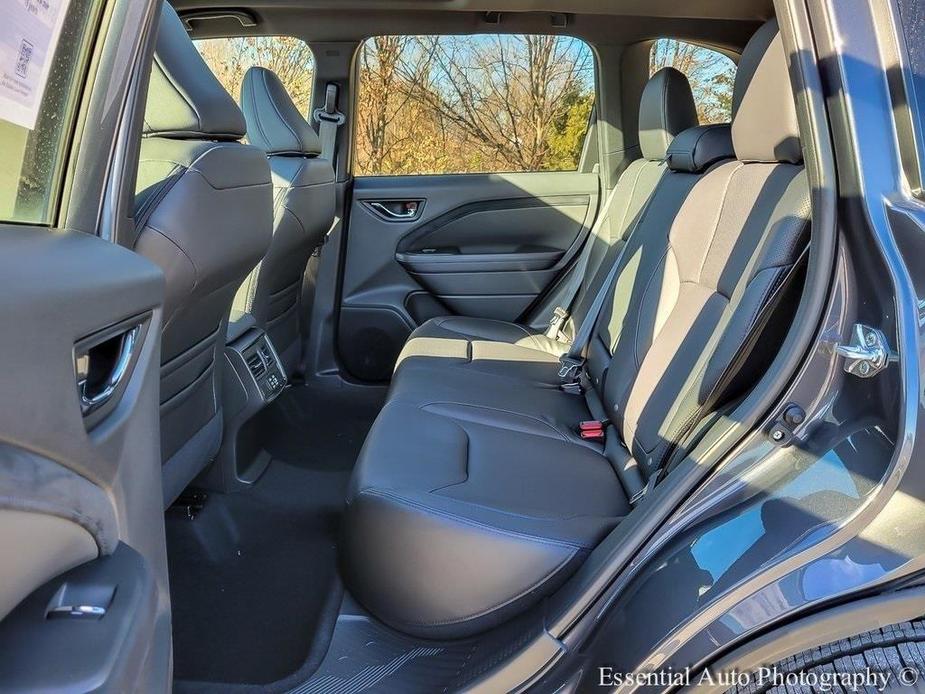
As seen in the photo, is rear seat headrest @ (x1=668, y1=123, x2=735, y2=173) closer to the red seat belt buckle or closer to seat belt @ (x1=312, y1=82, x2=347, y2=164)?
the red seat belt buckle

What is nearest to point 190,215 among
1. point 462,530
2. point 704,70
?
point 462,530

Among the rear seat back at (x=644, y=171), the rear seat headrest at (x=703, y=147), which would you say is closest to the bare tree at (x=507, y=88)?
the rear seat back at (x=644, y=171)

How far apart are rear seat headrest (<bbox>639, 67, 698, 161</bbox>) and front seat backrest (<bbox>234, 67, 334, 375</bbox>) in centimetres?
110

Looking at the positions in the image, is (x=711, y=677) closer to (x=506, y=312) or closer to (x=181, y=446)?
(x=181, y=446)

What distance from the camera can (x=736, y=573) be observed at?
916 mm

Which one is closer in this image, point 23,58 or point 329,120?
point 23,58

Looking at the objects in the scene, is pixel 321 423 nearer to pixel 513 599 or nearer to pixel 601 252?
pixel 601 252

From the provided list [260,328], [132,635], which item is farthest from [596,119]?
[132,635]

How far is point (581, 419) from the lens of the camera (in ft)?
6.29

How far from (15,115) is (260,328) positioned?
4.98 ft

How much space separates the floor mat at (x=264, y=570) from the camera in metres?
1.41

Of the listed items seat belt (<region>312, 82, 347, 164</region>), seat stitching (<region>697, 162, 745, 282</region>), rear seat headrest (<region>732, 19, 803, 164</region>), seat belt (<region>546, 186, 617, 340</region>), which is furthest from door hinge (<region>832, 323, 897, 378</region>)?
seat belt (<region>312, 82, 347, 164</region>)

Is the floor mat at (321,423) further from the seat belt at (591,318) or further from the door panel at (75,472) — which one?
the door panel at (75,472)
